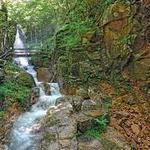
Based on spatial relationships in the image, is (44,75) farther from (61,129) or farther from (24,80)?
(61,129)

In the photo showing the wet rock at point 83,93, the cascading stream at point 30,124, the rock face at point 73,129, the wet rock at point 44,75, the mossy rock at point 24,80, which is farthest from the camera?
the wet rock at point 44,75

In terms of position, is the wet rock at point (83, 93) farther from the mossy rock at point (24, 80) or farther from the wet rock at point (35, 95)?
the mossy rock at point (24, 80)

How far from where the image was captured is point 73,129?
895cm

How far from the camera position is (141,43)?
10.9 meters

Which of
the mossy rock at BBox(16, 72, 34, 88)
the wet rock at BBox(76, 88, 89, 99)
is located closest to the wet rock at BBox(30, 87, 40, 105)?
the mossy rock at BBox(16, 72, 34, 88)

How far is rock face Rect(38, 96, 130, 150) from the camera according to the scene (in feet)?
27.8

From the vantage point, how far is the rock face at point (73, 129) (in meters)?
8.46

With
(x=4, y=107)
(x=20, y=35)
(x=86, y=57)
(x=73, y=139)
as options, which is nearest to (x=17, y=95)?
(x=4, y=107)

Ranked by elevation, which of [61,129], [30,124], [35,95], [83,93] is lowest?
[30,124]

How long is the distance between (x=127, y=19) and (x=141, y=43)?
111 cm

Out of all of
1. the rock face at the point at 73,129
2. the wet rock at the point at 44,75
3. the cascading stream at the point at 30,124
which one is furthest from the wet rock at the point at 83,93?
the wet rock at the point at 44,75

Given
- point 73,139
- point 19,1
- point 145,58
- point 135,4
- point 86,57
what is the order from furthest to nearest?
1. point 19,1
2. point 86,57
3. point 135,4
4. point 145,58
5. point 73,139

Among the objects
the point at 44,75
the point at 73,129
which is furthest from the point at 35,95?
the point at 73,129

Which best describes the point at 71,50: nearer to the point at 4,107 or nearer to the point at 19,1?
the point at 4,107
